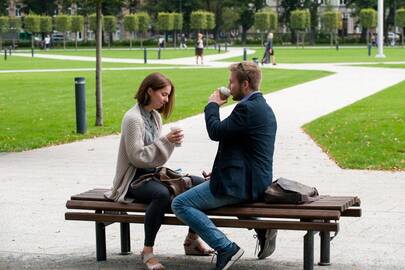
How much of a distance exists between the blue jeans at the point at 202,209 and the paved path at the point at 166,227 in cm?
48

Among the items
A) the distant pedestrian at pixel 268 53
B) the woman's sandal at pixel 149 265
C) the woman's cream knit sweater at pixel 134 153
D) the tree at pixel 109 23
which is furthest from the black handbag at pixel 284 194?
the tree at pixel 109 23

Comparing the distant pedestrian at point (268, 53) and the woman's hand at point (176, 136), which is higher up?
the woman's hand at point (176, 136)

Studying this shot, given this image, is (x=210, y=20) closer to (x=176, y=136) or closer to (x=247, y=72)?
(x=176, y=136)

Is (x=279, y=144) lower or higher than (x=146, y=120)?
lower

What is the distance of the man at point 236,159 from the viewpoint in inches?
272

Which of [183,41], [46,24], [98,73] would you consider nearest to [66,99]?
[98,73]

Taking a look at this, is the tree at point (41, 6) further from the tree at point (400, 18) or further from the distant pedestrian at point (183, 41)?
the tree at point (400, 18)

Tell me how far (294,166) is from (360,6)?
103496mm

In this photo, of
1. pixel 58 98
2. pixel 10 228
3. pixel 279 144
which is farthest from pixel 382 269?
pixel 58 98

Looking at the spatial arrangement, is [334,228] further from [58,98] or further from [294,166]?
[58,98]

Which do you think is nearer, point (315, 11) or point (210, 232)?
point (210, 232)

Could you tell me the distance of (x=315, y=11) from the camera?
379ft

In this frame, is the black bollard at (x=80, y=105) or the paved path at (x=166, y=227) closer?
A: the paved path at (x=166, y=227)

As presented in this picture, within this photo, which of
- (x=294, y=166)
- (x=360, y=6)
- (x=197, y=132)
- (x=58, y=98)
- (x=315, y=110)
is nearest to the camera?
(x=294, y=166)
